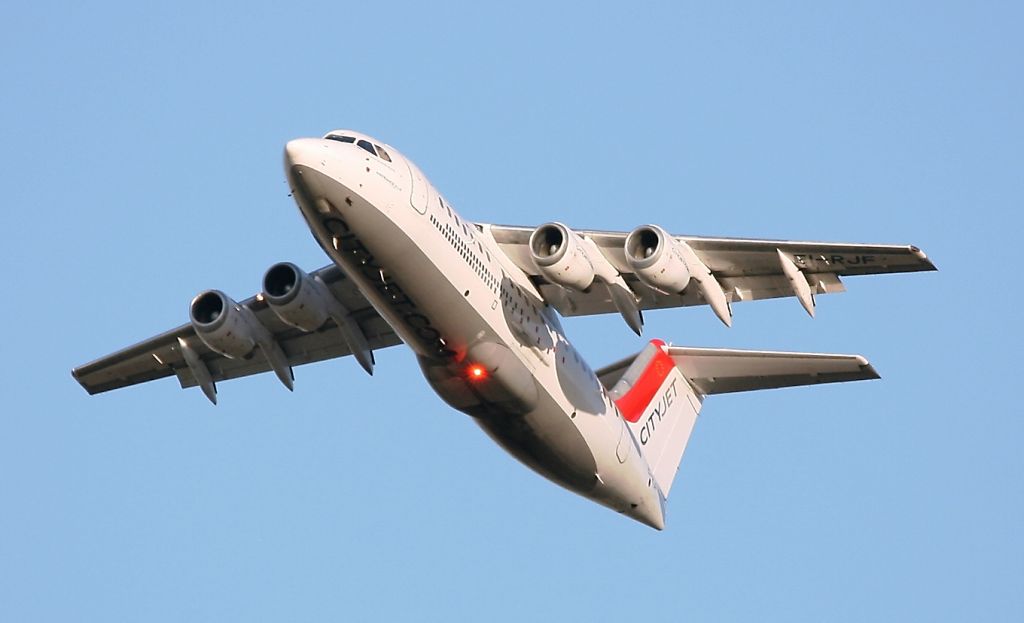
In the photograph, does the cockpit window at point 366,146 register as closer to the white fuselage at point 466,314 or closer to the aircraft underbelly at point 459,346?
the white fuselage at point 466,314

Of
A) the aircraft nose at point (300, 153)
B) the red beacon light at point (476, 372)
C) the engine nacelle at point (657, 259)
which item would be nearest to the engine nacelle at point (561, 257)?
the engine nacelle at point (657, 259)

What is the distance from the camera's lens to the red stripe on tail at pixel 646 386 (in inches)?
712

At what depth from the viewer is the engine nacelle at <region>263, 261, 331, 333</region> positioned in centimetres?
1614

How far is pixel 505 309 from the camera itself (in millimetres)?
15266

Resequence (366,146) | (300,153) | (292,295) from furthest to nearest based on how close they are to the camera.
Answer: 1. (292,295)
2. (366,146)
3. (300,153)

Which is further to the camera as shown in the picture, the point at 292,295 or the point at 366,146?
the point at 292,295

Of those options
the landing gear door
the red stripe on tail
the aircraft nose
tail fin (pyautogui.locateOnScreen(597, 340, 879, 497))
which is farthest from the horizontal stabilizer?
the aircraft nose

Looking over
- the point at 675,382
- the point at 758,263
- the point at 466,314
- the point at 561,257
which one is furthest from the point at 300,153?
the point at 675,382

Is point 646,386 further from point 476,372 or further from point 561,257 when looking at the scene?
point 561,257

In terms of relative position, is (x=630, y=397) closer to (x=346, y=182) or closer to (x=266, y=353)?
(x=266, y=353)

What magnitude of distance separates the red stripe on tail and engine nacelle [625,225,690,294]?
9.67 feet

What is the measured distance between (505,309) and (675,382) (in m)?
4.10

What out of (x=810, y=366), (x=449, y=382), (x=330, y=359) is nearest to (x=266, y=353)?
(x=330, y=359)

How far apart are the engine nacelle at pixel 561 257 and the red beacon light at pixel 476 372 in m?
0.99
